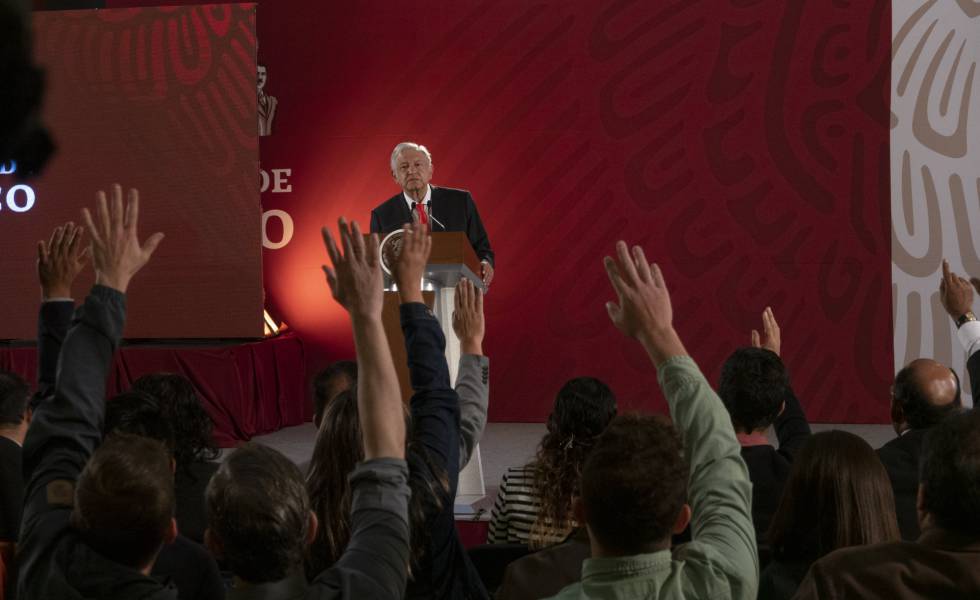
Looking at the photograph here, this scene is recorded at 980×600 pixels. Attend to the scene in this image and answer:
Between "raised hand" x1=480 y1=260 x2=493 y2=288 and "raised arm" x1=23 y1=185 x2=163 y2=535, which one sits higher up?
"raised hand" x1=480 y1=260 x2=493 y2=288

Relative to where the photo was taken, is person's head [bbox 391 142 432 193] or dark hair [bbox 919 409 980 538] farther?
person's head [bbox 391 142 432 193]

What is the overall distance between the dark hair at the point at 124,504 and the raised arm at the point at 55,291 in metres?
0.62

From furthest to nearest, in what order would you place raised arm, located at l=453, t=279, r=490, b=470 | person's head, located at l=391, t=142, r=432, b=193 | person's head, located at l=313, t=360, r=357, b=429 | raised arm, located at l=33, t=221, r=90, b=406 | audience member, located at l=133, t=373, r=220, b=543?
person's head, located at l=391, t=142, r=432, b=193
person's head, located at l=313, t=360, r=357, b=429
audience member, located at l=133, t=373, r=220, b=543
raised arm, located at l=453, t=279, r=490, b=470
raised arm, located at l=33, t=221, r=90, b=406

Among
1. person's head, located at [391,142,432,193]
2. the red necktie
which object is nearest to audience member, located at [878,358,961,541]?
the red necktie

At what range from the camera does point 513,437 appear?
249 inches

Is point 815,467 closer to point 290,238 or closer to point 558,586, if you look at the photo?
point 558,586

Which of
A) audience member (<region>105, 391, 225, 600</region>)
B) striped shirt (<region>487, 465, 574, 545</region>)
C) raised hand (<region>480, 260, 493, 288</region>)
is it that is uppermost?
raised hand (<region>480, 260, 493, 288</region>)

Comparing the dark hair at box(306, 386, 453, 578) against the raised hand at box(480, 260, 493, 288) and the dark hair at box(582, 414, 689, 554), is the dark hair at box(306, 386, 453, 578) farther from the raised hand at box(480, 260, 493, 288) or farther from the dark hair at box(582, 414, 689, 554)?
the raised hand at box(480, 260, 493, 288)

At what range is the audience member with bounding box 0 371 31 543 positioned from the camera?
7.69ft

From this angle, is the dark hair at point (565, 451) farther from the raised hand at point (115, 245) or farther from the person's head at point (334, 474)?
the raised hand at point (115, 245)

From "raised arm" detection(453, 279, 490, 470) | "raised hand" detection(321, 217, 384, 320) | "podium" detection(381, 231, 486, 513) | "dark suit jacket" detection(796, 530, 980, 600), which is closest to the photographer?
"dark suit jacket" detection(796, 530, 980, 600)

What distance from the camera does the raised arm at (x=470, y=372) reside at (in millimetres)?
2146

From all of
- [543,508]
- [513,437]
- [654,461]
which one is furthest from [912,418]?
[513,437]

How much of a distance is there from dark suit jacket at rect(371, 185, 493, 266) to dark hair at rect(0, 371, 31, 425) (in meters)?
3.17
